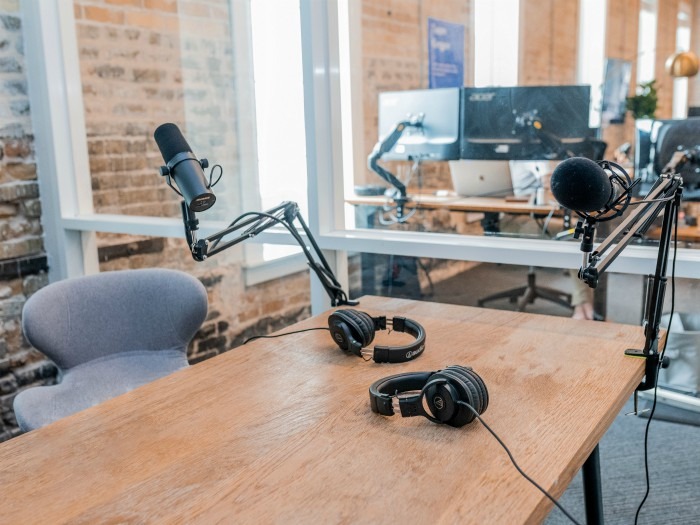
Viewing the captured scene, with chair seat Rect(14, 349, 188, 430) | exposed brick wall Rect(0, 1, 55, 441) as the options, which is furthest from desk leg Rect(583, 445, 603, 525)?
exposed brick wall Rect(0, 1, 55, 441)

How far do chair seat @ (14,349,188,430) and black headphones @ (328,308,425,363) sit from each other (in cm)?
74

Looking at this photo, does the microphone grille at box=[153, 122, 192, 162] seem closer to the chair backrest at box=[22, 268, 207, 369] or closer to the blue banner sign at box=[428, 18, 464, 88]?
the chair backrest at box=[22, 268, 207, 369]

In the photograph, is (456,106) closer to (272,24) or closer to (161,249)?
(272,24)

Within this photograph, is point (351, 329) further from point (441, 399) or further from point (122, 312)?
point (122, 312)

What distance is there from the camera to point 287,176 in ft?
Answer: 8.49

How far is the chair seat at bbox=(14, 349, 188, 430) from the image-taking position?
70.6 inches

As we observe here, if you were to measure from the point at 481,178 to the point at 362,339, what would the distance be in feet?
7.70

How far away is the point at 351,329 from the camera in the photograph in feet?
4.76

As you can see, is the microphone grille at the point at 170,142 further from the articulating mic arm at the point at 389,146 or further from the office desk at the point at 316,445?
the articulating mic arm at the point at 389,146

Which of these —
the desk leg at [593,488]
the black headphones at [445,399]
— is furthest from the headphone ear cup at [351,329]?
the desk leg at [593,488]

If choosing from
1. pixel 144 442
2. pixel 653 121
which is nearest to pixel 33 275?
pixel 144 442

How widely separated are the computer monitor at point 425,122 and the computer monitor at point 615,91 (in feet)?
11.6

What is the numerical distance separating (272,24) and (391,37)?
5.56ft

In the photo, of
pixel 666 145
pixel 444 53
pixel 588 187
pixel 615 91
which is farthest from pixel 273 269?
pixel 615 91
